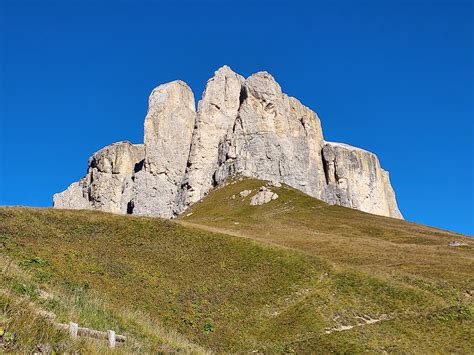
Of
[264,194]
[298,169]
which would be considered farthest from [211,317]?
[298,169]

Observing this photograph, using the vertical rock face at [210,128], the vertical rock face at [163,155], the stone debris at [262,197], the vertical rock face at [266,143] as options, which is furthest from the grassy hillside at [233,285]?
the vertical rock face at [163,155]

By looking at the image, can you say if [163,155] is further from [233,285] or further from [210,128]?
[233,285]

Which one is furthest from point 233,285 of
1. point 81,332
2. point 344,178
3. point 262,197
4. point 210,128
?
point 344,178

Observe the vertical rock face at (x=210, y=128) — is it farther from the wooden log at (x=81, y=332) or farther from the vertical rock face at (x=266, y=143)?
the wooden log at (x=81, y=332)

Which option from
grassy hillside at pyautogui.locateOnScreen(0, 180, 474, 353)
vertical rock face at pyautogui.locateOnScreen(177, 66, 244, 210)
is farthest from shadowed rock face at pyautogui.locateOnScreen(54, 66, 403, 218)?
grassy hillside at pyautogui.locateOnScreen(0, 180, 474, 353)

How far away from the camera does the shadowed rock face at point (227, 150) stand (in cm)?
15850

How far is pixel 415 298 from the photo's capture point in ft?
134

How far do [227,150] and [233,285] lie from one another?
11651 centimetres

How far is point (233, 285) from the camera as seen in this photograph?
45375mm

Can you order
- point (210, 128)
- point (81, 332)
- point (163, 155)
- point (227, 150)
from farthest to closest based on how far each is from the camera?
1. point (163, 155)
2. point (210, 128)
3. point (227, 150)
4. point (81, 332)

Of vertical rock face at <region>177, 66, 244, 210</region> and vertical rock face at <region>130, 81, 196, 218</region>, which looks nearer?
vertical rock face at <region>177, 66, 244, 210</region>

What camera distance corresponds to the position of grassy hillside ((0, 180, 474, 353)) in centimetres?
3152

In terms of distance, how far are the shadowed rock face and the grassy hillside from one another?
90797 mm

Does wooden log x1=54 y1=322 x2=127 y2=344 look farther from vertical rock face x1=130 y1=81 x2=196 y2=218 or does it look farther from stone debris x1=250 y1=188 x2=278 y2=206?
vertical rock face x1=130 y1=81 x2=196 y2=218
